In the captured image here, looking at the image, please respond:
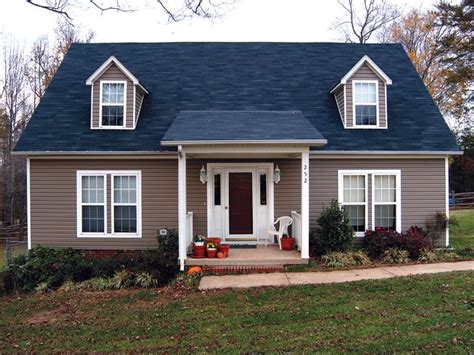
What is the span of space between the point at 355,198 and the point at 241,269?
4173 mm

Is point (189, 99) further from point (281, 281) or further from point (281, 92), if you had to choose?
point (281, 281)

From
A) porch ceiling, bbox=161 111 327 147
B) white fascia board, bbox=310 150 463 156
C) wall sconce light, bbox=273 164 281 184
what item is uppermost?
porch ceiling, bbox=161 111 327 147

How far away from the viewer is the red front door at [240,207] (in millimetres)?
11328

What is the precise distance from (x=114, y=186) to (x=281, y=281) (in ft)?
18.3

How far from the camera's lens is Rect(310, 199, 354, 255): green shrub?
9.92m

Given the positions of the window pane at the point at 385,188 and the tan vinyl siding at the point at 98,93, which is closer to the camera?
the window pane at the point at 385,188

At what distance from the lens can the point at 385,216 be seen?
438 inches

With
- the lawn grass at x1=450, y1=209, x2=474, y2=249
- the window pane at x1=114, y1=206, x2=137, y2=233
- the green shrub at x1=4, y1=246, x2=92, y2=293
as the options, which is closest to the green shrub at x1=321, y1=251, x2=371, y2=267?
the lawn grass at x1=450, y1=209, x2=474, y2=249

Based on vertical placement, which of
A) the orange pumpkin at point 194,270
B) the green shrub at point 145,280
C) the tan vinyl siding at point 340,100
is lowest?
the green shrub at point 145,280

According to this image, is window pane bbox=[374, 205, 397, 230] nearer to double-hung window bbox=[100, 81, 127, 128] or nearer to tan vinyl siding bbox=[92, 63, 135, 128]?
tan vinyl siding bbox=[92, 63, 135, 128]

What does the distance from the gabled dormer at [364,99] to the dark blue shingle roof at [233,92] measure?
1.03 feet

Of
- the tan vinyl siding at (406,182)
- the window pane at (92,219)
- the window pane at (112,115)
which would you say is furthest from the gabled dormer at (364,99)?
the window pane at (92,219)

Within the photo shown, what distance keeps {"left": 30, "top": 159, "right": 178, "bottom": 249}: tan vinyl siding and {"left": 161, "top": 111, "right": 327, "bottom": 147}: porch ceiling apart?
60.3 inches

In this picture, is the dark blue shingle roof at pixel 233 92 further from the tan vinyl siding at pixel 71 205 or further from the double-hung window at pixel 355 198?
the double-hung window at pixel 355 198
